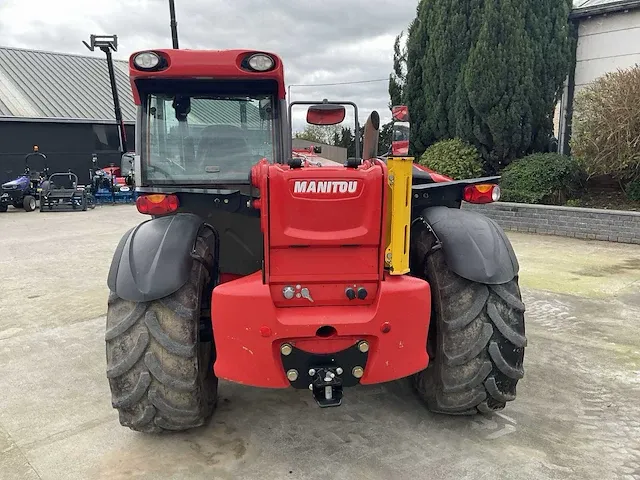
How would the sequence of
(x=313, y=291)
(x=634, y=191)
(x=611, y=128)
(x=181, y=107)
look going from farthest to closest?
(x=634, y=191), (x=611, y=128), (x=181, y=107), (x=313, y=291)

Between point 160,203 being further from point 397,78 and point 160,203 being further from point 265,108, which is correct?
point 397,78

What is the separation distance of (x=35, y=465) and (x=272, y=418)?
48.8 inches

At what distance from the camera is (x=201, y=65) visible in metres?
2.99

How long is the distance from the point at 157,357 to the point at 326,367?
85 centimetres

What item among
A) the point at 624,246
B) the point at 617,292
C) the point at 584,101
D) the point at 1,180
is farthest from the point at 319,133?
the point at 617,292

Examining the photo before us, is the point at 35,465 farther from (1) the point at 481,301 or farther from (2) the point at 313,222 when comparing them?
(1) the point at 481,301

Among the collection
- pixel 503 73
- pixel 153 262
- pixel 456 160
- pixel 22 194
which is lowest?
pixel 22 194

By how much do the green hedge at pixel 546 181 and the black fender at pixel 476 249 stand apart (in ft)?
25.1

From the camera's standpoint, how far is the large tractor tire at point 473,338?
2.76 meters

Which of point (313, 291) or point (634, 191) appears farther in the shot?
point (634, 191)

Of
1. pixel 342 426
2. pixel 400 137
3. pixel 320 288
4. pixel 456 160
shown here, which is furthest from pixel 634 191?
pixel 320 288

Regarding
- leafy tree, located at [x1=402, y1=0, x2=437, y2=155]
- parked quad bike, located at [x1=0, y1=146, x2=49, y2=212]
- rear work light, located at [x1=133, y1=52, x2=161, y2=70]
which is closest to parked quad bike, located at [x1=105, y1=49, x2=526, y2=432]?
rear work light, located at [x1=133, y1=52, x2=161, y2=70]

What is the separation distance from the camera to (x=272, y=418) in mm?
3133

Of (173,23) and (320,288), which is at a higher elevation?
(173,23)
